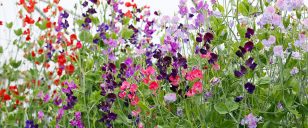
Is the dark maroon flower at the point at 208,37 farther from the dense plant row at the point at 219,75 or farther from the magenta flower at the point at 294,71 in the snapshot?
the magenta flower at the point at 294,71

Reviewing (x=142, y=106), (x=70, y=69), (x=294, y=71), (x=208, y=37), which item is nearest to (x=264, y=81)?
(x=294, y=71)

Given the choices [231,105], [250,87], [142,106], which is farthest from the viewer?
Result: [142,106]

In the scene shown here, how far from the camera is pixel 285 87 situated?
1621 millimetres

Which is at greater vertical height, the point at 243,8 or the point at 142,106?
the point at 243,8

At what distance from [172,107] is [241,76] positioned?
1.34 ft

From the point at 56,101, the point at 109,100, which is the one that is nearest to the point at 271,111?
the point at 109,100

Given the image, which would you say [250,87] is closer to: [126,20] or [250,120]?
[250,120]

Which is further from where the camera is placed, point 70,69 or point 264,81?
point 70,69

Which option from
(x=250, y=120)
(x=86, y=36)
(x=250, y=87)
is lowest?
(x=250, y=120)

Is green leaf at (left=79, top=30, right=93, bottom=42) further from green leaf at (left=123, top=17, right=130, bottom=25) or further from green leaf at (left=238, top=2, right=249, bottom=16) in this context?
green leaf at (left=238, top=2, right=249, bottom=16)

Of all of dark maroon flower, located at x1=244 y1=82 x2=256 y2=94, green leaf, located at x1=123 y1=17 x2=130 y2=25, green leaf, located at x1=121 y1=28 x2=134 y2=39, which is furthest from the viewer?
green leaf, located at x1=123 y1=17 x2=130 y2=25

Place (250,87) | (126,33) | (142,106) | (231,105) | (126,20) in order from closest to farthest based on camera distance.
→ (250,87), (231,105), (142,106), (126,33), (126,20)

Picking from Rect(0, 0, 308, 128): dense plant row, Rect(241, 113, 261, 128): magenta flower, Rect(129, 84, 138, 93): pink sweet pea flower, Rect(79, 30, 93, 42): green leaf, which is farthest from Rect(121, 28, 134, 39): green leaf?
Rect(241, 113, 261, 128): magenta flower

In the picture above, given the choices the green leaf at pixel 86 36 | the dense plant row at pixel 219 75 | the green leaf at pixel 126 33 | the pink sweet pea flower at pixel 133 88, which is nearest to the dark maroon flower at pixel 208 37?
the dense plant row at pixel 219 75
